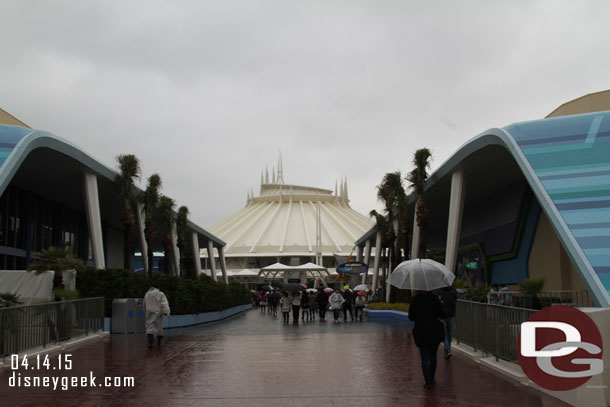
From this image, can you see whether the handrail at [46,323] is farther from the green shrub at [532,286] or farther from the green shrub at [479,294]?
the green shrub at [532,286]

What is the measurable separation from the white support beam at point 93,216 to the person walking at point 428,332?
59.9ft

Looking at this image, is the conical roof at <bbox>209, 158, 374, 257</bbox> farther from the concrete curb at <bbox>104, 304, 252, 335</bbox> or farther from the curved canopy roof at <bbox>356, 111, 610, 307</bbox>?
the curved canopy roof at <bbox>356, 111, 610, 307</bbox>

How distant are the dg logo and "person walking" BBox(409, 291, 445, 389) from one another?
1196mm

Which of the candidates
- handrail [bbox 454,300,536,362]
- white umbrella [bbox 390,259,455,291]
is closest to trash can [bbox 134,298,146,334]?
handrail [bbox 454,300,536,362]

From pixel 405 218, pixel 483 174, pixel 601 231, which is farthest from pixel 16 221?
pixel 601 231

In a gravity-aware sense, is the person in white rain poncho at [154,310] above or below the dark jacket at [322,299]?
above

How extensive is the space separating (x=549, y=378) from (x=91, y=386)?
248 inches

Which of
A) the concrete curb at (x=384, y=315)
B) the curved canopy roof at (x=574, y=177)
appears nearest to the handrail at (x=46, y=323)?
the curved canopy roof at (x=574, y=177)

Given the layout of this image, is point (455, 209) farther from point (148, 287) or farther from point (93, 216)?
point (93, 216)

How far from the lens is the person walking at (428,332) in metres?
8.57

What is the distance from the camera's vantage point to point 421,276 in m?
9.59

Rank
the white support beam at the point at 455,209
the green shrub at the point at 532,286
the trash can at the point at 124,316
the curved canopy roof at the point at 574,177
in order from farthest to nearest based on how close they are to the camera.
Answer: the white support beam at the point at 455,209
the trash can at the point at 124,316
the green shrub at the point at 532,286
the curved canopy roof at the point at 574,177

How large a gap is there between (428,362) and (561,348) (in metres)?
1.74

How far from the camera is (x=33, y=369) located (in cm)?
1077
